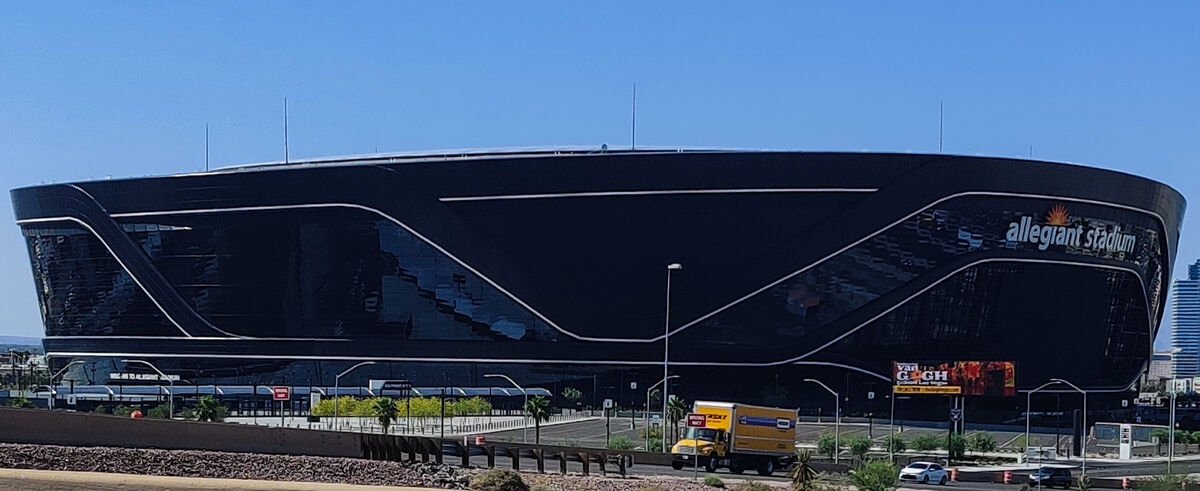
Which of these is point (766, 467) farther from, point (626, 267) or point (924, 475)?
point (626, 267)

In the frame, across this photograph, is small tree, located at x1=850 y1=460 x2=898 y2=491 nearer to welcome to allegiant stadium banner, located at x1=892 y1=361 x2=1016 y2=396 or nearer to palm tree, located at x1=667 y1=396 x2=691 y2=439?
palm tree, located at x1=667 y1=396 x2=691 y2=439

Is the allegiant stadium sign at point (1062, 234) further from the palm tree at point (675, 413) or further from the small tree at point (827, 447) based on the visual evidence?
the palm tree at point (675, 413)

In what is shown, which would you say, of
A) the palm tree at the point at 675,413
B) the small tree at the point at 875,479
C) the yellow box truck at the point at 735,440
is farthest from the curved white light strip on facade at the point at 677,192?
the small tree at the point at 875,479

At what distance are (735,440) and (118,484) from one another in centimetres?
4938

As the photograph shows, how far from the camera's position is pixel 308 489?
596 inches

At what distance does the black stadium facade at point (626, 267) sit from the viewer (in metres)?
111

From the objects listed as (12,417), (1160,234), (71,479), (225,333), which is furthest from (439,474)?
(1160,234)

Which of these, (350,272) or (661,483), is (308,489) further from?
(350,272)

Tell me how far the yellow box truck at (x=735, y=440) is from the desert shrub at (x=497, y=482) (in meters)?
24.7

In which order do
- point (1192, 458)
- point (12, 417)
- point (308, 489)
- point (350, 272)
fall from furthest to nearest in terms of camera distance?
point (350, 272) → point (1192, 458) → point (12, 417) → point (308, 489)

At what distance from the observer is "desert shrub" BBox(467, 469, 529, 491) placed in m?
36.2

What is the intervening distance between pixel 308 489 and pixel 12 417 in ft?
67.5

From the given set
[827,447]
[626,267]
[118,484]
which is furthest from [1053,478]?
[118,484]

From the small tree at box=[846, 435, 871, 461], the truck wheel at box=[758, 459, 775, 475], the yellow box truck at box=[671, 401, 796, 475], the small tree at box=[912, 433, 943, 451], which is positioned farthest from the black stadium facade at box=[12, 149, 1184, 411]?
the truck wheel at box=[758, 459, 775, 475]
